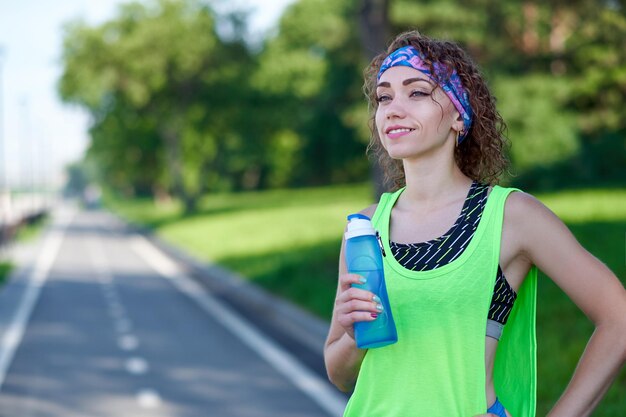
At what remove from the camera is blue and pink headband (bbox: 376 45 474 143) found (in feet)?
7.98

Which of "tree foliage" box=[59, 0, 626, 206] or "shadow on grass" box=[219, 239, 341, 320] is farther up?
"tree foliage" box=[59, 0, 626, 206]

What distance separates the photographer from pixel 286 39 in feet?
253

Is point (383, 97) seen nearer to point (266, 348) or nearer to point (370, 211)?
point (370, 211)

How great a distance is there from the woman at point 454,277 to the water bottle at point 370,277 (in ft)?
0.07

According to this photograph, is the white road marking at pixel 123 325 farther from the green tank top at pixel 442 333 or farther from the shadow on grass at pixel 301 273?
the green tank top at pixel 442 333

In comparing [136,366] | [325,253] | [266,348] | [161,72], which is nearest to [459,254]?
[136,366]

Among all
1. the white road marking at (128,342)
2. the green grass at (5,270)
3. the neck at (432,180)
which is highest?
the neck at (432,180)

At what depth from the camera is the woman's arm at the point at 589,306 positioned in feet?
7.27

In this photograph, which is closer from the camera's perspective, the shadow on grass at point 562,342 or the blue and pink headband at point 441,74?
the blue and pink headband at point 441,74

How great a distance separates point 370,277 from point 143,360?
9655 millimetres

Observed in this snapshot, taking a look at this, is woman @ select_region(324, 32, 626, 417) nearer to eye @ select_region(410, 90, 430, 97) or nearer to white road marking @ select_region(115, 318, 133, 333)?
eye @ select_region(410, 90, 430, 97)

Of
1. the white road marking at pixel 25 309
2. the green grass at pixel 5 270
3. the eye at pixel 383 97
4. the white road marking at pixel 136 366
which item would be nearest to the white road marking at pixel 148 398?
the white road marking at pixel 136 366

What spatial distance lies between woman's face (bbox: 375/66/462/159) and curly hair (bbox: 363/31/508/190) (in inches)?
2.2

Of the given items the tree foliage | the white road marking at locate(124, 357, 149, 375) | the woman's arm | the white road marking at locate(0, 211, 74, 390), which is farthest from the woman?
the tree foliage
